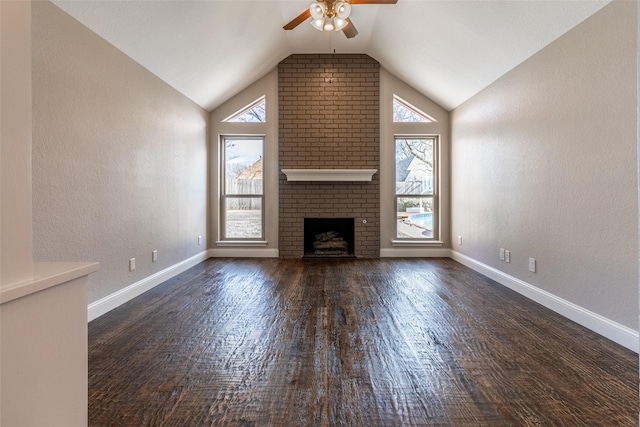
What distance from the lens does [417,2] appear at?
3.28 meters

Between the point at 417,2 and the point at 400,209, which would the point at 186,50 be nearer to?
the point at 417,2

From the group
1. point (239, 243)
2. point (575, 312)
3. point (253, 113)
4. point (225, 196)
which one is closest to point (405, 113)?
point (253, 113)

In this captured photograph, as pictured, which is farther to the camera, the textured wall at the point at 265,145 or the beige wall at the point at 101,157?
the textured wall at the point at 265,145

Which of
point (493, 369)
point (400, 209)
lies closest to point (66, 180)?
point (493, 369)

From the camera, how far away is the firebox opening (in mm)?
5199

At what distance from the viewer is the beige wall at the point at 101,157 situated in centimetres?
205

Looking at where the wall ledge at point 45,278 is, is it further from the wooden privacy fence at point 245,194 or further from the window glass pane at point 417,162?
the window glass pane at point 417,162

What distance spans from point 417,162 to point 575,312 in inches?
127

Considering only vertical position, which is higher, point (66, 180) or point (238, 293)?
point (66, 180)

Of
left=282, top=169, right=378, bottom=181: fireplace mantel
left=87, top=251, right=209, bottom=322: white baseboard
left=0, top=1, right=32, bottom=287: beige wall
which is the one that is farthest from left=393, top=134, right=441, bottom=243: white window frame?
left=0, top=1, right=32, bottom=287: beige wall

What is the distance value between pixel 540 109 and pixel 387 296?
7.16ft

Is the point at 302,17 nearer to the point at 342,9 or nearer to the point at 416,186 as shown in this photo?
the point at 342,9

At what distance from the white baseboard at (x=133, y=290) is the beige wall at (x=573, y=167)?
3.68 meters

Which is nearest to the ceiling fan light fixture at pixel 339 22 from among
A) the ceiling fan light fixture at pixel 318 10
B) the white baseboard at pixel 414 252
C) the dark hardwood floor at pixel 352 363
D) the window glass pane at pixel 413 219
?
the ceiling fan light fixture at pixel 318 10
